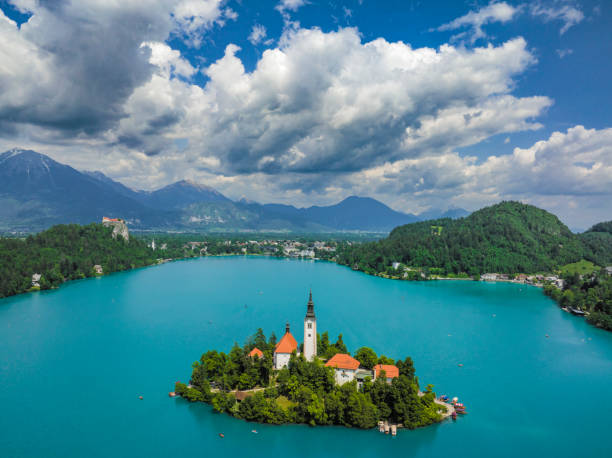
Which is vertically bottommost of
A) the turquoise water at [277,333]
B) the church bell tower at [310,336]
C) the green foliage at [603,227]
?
the turquoise water at [277,333]

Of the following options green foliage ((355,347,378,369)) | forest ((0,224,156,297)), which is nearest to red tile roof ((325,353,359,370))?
green foliage ((355,347,378,369))

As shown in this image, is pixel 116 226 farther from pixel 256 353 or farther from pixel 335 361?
pixel 335 361

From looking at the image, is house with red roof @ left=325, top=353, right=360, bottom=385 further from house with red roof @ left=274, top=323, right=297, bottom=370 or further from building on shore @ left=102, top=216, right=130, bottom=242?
building on shore @ left=102, top=216, right=130, bottom=242

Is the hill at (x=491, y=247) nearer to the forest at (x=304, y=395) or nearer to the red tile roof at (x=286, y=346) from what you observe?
the red tile roof at (x=286, y=346)

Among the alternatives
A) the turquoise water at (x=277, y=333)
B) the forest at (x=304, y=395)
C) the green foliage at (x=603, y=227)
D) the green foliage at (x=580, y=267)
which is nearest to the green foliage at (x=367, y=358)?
the forest at (x=304, y=395)

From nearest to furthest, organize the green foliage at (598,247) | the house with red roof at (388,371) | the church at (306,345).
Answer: the house with red roof at (388,371) < the church at (306,345) < the green foliage at (598,247)

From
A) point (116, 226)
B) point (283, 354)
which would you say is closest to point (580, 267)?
point (283, 354)

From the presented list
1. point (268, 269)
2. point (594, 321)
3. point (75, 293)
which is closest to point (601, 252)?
point (594, 321)
